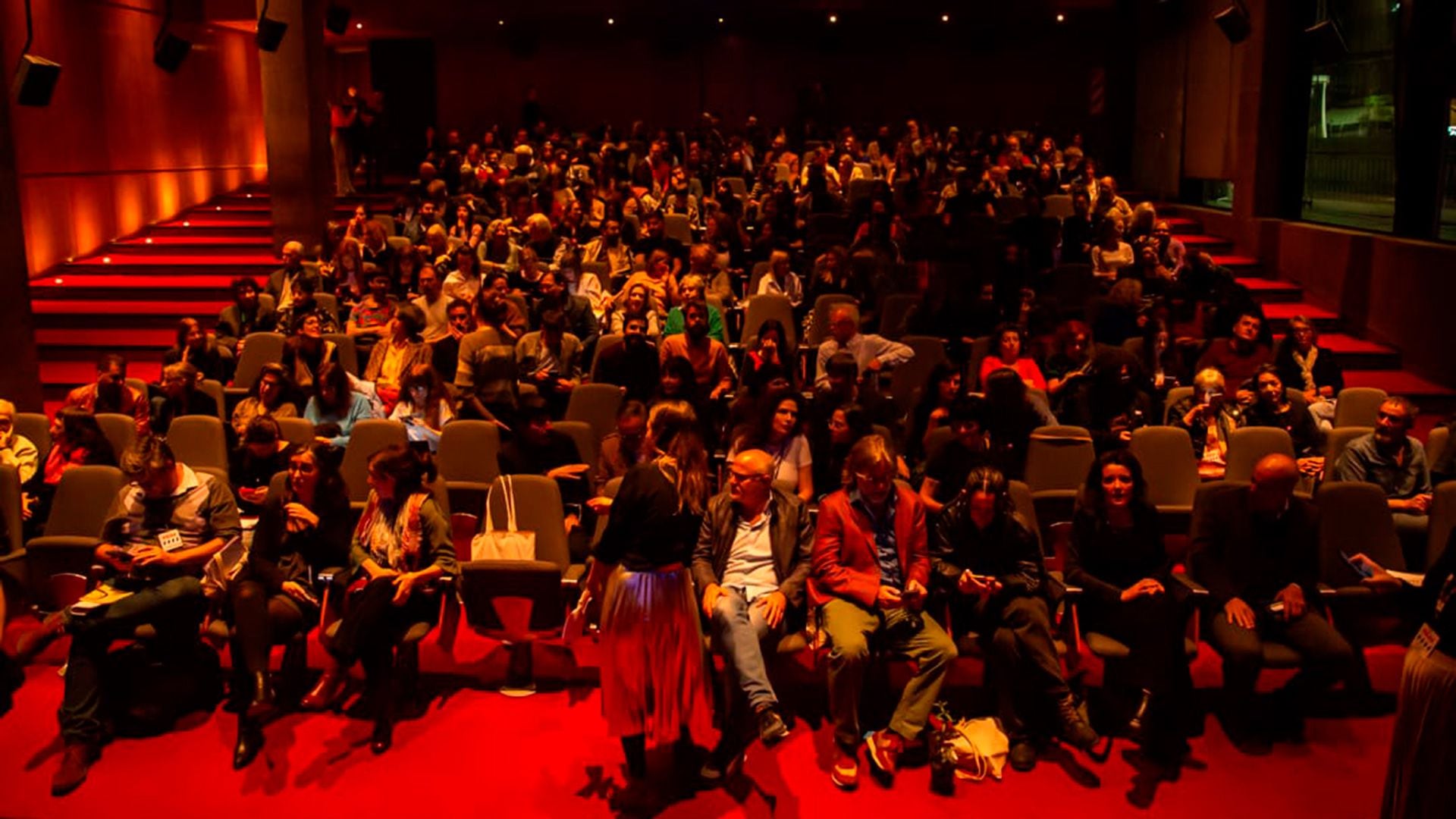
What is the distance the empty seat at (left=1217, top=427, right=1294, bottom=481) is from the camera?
531 centimetres

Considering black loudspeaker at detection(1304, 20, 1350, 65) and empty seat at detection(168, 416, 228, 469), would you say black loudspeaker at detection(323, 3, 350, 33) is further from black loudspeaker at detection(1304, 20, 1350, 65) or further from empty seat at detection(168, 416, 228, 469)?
black loudspeaker at detection(1304, 20, 1350, 65)

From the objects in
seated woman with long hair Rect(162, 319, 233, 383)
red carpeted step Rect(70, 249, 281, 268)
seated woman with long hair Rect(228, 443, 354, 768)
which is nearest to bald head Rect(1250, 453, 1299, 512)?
seated woman with long hair Rect(228, 443, 354, 768)

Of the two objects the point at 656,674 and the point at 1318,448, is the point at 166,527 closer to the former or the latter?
the point at 656,674

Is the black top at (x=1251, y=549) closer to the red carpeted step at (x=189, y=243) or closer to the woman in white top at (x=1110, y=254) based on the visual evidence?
the woman in white top at (x=1110, y=254)

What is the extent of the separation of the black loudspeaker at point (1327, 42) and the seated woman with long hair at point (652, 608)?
7007mm

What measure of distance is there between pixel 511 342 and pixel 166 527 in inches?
112

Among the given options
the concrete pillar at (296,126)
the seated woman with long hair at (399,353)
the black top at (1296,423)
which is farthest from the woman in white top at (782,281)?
the concrete pillar at (296,126)

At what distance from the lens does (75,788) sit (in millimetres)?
3877

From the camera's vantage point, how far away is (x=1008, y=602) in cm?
412

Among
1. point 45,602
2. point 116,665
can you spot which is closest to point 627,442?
point 116,665

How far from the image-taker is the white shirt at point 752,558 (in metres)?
4.09

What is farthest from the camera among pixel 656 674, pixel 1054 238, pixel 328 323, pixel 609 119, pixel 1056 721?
pixel 609 119

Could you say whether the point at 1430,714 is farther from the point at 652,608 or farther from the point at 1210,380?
the point at 1210,380

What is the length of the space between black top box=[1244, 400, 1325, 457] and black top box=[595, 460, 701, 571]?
3.42 m
